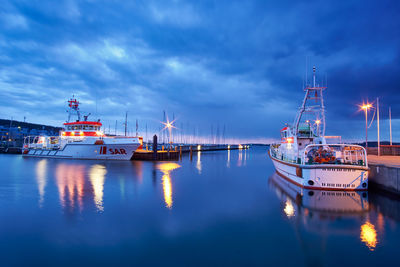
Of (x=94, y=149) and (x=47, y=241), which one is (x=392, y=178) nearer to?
(x=47, y=241)

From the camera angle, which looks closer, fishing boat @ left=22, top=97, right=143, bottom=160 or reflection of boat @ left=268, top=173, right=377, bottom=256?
reflection of boat @ left=268, top=173, right=377, bottom=256

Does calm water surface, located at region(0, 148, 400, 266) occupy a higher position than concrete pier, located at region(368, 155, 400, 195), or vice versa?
concrete pier, located at region(368, 155, 400, 195)

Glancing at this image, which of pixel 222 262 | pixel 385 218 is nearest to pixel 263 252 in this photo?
pixel 222 262

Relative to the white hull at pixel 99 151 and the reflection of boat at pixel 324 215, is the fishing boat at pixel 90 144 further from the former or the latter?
the reflection of boat at pixel 324 215

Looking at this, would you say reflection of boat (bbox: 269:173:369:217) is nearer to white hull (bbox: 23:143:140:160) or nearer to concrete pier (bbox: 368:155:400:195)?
concrete pier (bbox: 368:155:400:195)

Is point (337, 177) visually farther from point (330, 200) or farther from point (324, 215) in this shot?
point (324, 215)

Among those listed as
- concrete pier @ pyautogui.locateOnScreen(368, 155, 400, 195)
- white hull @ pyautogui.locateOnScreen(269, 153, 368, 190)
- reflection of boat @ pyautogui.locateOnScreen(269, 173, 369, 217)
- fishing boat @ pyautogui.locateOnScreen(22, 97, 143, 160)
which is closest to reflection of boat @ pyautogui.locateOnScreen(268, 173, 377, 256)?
reflection of boat @ pyautogui.locateOnScreen(269, 173, 369, 217)

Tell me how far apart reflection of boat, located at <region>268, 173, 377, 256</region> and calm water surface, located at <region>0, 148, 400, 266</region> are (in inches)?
1.7

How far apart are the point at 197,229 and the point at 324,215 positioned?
696 centimetres

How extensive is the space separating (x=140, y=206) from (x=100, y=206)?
7.72 ft

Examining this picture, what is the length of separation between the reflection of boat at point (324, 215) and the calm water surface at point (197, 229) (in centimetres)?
4

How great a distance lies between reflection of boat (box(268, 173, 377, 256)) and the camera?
8.98 m

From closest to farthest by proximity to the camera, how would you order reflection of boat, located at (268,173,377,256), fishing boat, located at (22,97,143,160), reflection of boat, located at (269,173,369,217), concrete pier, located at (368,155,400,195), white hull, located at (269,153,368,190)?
reflection of boat, located at (268,173,377,256) < reflection of boat, located at (269,173,369,217) < concrete pier, located at (368,155,400,195) < white hull, located at (269,153,368,190) < fishing boat, located at (22,97,143,160)

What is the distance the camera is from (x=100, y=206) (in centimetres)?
1336
